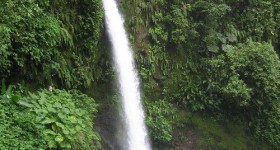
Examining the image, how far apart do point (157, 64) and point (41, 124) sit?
203 inches

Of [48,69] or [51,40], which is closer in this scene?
[51,40]

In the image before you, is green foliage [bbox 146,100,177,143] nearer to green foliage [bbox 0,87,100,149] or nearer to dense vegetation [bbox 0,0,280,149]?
dense vegetation [bbox 0,0,280,149]

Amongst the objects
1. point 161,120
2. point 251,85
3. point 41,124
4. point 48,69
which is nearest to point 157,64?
point 161,120

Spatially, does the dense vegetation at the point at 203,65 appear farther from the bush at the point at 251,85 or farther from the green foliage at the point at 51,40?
the green foliage at the point at 51,40

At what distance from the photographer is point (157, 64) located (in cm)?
979

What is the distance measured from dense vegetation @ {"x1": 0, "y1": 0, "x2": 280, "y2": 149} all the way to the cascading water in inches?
9.6

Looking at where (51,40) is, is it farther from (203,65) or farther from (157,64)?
(203,65)

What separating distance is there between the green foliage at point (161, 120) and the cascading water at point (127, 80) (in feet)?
0.75

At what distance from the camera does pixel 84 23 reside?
777 cm

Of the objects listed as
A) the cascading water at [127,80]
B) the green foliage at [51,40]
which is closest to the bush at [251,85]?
the cascading water at [127,80]

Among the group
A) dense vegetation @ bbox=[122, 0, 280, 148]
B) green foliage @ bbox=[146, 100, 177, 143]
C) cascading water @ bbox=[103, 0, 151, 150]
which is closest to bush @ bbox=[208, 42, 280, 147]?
dense vegetation @ bbox=[122, 0, 280, 148]

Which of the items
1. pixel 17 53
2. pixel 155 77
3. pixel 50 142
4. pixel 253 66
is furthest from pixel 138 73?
pixel 50 142

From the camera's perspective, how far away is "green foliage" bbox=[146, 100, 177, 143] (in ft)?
28.4

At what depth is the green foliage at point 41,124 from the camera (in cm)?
485
